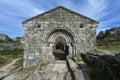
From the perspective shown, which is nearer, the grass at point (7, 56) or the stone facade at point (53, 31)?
the stone facade at point (53, 31)

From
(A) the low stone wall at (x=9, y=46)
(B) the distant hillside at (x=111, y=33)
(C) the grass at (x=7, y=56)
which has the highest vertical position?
(B) the distant hillside at (x=111, y=33)

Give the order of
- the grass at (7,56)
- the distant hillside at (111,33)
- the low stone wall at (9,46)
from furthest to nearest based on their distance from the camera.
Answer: the distant hillside at (111,33)
the low stone wall at (9,46)
the grass at (7,56)

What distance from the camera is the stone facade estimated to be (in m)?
15.9

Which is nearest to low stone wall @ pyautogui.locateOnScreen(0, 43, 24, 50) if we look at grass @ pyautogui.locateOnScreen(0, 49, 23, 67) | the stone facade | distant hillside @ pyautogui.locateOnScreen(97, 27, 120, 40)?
grass @ pyautogui.locateOnScreen(0, 49, 23, 67)

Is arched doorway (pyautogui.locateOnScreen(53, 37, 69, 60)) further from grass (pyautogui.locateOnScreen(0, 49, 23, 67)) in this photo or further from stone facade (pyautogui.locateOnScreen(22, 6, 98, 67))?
grass (pyautogui.locateOnScreen(0, 49, 23, 67))

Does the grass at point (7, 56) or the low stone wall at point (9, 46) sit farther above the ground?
the low stone wall at point (9, 46)

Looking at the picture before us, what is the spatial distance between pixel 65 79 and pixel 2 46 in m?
31.4

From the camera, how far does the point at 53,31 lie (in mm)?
16094

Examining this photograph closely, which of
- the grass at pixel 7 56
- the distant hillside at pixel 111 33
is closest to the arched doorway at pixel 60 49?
the grass at pixel 7 56

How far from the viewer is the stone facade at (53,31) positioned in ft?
52.3

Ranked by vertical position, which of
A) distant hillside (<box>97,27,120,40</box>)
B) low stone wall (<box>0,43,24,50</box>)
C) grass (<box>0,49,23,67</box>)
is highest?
distant hillside (<box>97,27,120,40</box>)

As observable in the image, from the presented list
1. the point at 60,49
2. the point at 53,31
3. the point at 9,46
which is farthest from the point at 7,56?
the point at 53,31

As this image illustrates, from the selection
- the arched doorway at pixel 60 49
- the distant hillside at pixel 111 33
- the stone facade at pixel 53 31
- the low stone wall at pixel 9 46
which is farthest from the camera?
the distant hillside at pixel 111 33

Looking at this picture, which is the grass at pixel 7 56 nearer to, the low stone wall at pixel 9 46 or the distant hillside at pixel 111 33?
the low stone wall at pixel 9 46
